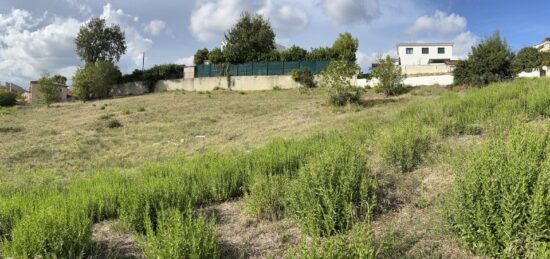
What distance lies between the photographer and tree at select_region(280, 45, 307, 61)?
104 feet

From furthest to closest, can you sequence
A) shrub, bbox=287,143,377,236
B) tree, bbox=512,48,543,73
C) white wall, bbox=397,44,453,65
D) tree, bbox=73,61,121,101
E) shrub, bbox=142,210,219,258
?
white wall, bbox=397,44,453,65, tree, bbox=73,61,121,101, tree, bbox=512,48,543,73, shrub, bbox=287,143,377,236, shrub, bbox=142,210,219,258

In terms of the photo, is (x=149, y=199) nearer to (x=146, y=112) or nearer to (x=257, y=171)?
(x=257, y=171)

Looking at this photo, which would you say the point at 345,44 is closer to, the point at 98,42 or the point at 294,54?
the point at 294,54

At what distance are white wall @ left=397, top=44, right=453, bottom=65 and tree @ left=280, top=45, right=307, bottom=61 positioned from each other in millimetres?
34756

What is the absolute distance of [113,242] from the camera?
3.79 metres

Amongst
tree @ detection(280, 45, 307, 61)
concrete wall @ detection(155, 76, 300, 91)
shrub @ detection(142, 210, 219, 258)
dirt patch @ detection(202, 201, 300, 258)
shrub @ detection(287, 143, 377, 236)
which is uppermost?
tree @ detection(280, 45, 307, 61)

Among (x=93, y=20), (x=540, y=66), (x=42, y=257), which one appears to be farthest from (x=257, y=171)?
(x=93, y=20)

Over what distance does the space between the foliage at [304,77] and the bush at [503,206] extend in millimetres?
25917

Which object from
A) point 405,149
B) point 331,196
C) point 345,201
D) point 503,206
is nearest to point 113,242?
point 331,196

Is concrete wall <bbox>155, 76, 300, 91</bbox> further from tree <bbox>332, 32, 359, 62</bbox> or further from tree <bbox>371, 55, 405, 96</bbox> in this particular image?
tree <bbox>371, 55, 405, 96</bbox>

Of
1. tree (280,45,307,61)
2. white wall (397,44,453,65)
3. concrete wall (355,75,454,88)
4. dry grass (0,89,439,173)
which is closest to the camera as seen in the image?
dry grass (0,89,439,173)

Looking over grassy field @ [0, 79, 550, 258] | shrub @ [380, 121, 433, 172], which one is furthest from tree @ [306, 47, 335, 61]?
shrub @ [380, 121, 433, 172]

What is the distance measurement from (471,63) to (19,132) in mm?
19514

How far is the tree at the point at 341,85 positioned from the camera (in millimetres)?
16781
